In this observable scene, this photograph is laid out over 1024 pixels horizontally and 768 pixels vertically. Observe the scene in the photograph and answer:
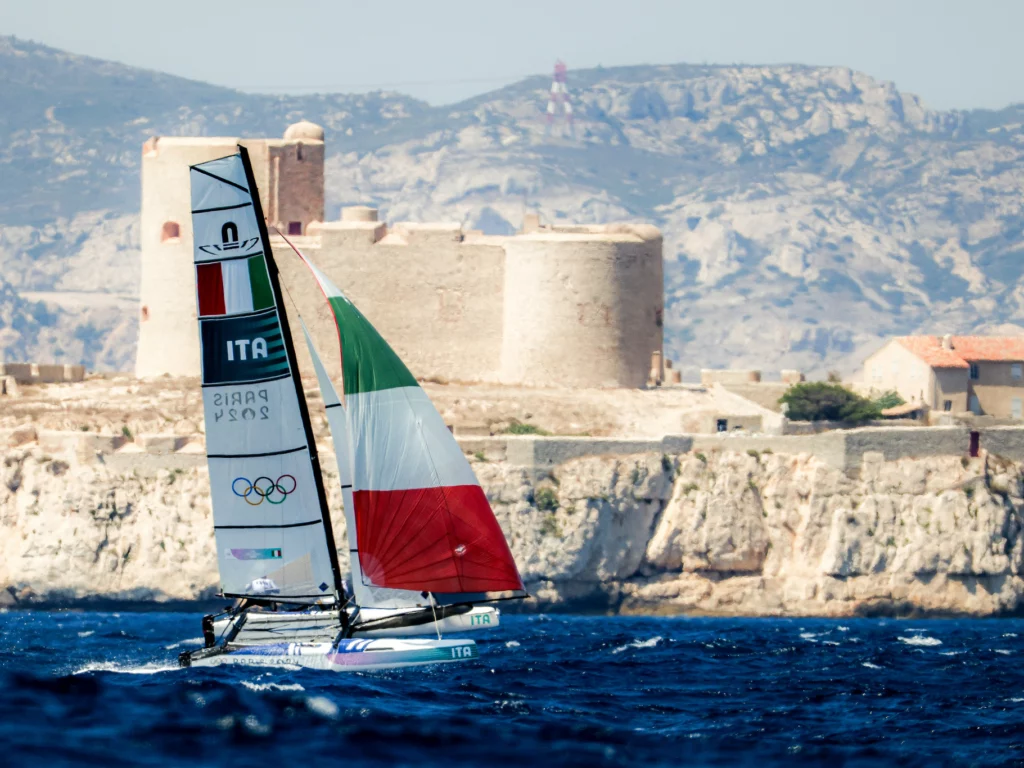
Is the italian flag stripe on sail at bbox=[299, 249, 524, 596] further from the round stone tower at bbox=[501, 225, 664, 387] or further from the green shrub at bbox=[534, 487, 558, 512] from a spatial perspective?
the round stone tower at bbox=[501, 225, 664, 387]

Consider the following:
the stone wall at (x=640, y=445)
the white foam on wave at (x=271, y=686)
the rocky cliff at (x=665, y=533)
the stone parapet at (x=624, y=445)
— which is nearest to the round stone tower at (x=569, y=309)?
the stone parapet at (x=624, y=445)

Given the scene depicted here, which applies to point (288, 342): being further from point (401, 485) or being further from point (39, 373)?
point (39, 373)

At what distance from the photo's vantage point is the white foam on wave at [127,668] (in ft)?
120

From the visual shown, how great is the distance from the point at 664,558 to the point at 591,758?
30.5 metres

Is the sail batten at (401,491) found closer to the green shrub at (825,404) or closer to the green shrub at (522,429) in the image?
the green shrub at (522,429)

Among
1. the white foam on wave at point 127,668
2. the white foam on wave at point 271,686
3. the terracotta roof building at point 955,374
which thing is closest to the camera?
the white foam on wave at point 271,686

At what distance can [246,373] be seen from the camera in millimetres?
35000

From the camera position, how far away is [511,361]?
6556cm

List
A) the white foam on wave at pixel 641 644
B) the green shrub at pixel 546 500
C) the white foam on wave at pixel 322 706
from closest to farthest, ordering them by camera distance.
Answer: the white foam on wave at pixel 322 706, the white foam on wave at pixel 641 644, the green shrub at pixel 546 500

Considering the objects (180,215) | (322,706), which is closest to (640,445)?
(180,215)

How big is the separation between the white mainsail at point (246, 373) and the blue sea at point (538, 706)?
2.69m

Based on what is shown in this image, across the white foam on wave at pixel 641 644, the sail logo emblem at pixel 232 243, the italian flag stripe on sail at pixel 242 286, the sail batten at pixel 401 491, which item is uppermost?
the sail logo emblem at pixel 232 243

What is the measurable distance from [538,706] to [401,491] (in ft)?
13.0

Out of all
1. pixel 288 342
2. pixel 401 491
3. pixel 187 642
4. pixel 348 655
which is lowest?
pixel 187 642
